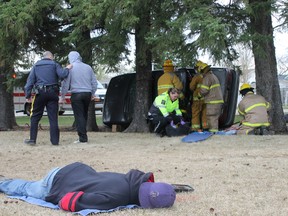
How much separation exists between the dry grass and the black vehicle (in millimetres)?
2364

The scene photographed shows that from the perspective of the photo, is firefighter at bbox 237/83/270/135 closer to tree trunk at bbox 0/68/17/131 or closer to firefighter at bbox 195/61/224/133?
firefighter at bbox 195/61/224/133

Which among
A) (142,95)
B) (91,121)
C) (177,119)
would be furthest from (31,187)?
(91,121)

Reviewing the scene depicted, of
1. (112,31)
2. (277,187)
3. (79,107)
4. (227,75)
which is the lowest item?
(277,187)

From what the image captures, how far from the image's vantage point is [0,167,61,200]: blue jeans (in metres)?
4.60

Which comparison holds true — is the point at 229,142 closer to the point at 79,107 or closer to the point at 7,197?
the point at 79,107

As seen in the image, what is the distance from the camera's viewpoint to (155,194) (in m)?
4.07

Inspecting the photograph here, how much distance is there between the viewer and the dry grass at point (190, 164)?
4527 mm

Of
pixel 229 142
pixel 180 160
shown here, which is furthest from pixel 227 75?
pixel 180 160

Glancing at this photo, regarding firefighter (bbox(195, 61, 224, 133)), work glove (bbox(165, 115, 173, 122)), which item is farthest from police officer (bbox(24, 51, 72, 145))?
firefighter (bbox(195, 61, 224, 133))

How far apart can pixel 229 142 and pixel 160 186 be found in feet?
18.3

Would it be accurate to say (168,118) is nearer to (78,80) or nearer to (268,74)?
(78,80)

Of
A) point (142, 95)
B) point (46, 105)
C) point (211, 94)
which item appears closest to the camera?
point (46, 105)

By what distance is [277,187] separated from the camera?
5.38 metres

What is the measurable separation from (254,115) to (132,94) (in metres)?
4.49
